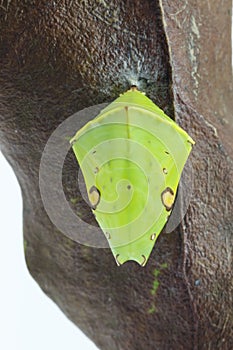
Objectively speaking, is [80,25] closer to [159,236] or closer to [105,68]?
[105,68]

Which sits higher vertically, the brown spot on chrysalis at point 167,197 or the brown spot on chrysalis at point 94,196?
the brown spot on chrysalis at point 94,196

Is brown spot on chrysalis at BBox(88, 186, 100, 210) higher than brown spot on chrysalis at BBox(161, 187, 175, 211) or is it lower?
higher
